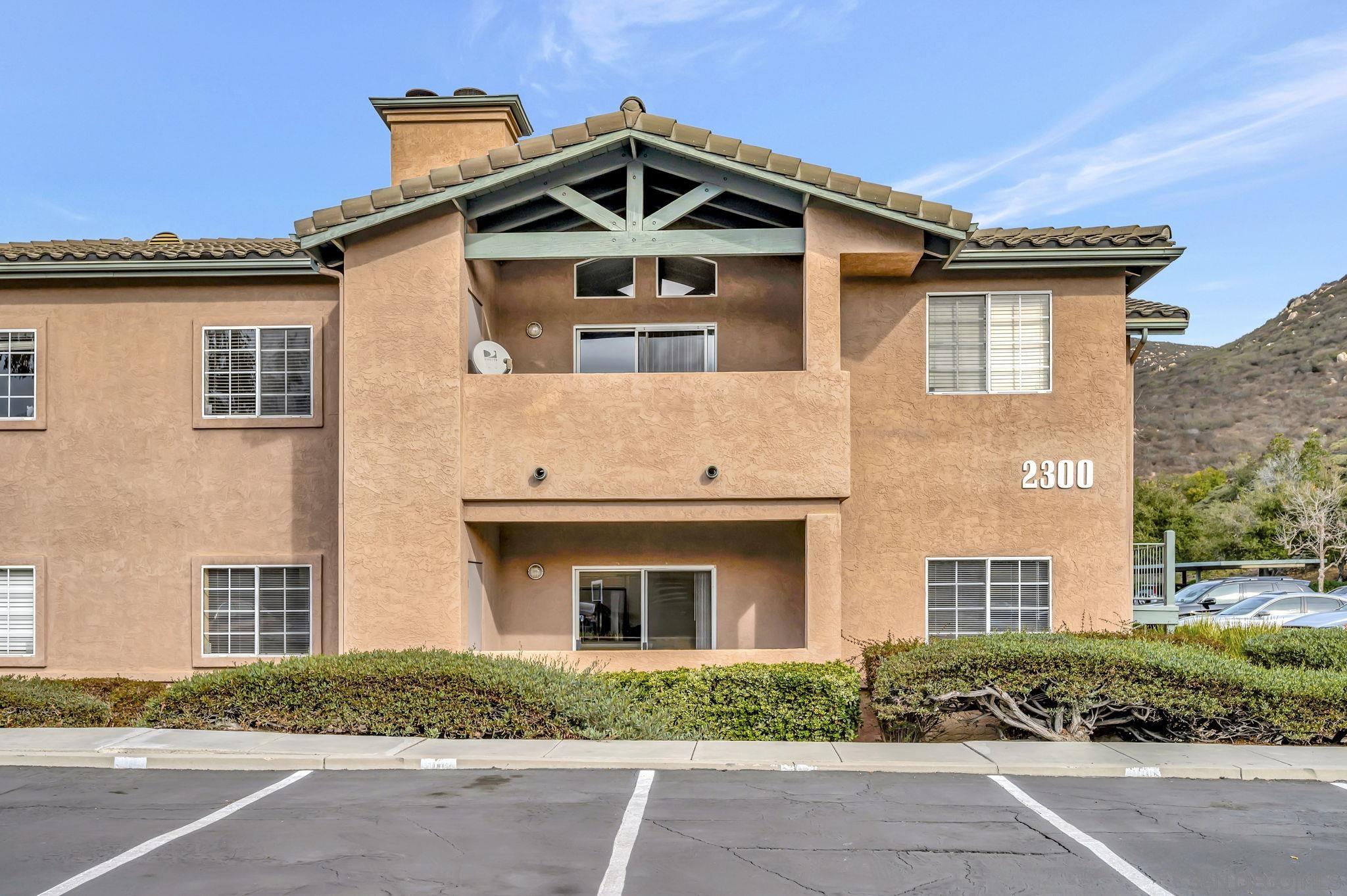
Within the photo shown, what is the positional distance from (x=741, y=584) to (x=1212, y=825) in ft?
25.1

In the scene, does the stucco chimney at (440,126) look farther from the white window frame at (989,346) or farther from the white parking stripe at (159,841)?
the white parking stripe at (159,841)

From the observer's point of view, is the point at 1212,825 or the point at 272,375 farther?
the point at 272,375

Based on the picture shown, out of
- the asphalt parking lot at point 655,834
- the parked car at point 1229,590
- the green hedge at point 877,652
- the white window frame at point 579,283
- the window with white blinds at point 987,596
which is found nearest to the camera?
the asphalt parking lot at point 655,834

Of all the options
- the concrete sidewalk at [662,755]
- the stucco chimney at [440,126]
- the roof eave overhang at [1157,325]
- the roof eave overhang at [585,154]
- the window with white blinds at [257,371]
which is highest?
Result: the stucco chimney at [440,126]

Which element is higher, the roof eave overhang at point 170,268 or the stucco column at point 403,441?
the roof eave overhang at point 170,268

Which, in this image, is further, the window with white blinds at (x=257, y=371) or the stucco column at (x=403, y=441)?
the window with white blinds at (x=257, y=371)

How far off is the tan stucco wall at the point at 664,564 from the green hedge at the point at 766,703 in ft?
8.84

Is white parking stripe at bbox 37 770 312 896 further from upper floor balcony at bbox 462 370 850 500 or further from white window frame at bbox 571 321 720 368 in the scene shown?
white window frame at bbox 571 321 720 368

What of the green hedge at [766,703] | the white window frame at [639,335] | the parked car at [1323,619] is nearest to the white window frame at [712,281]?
the white window frame at [639,335]

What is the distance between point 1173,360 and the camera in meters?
80.7

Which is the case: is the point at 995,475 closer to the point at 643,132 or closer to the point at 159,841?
the point at 643,132

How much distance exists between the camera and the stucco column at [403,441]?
543 inches

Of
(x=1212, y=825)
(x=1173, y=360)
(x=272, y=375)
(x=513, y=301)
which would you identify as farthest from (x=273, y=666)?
(x=1173, y=360)

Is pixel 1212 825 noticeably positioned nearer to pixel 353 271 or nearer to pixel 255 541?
pixel 353 271
